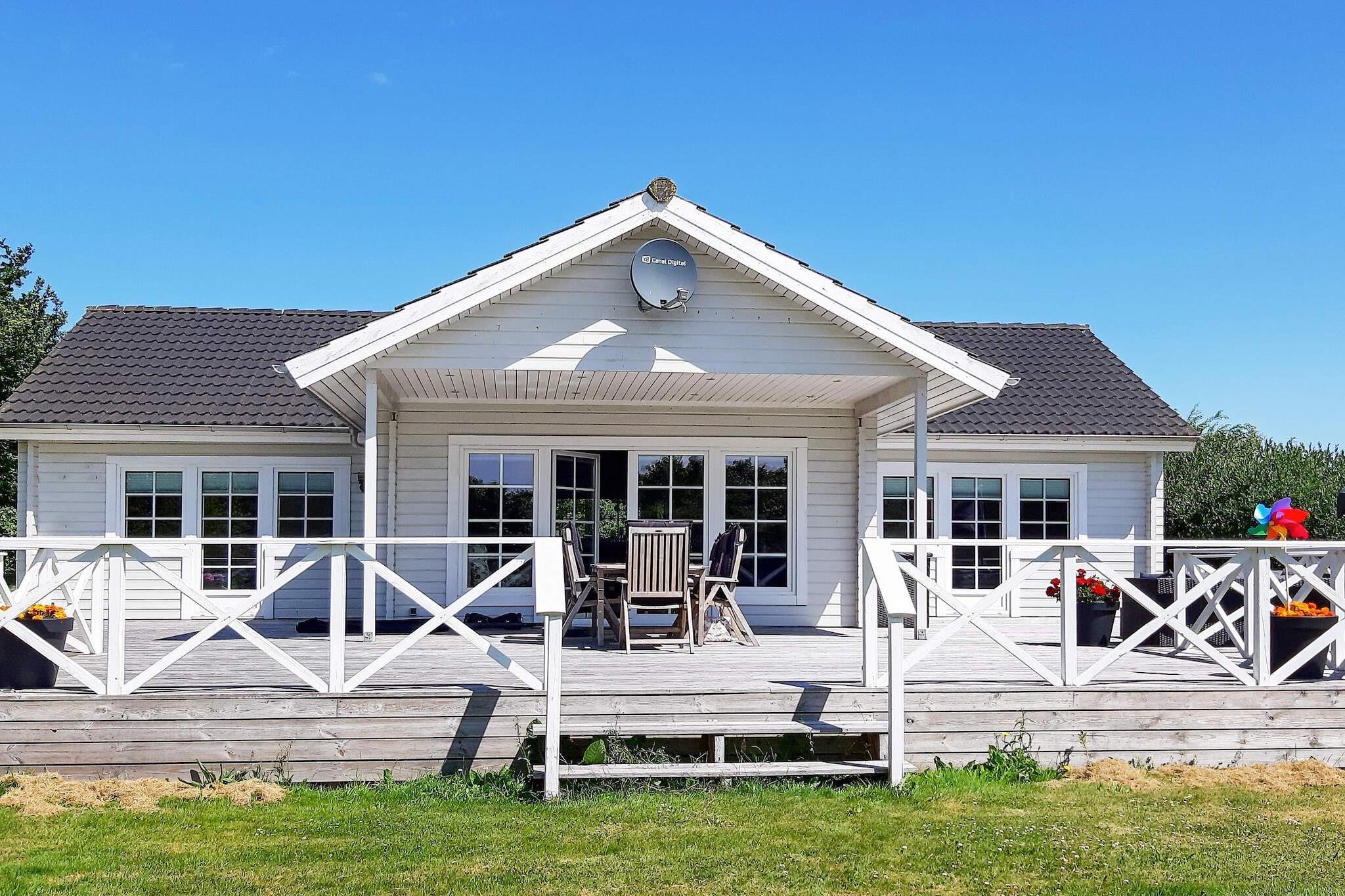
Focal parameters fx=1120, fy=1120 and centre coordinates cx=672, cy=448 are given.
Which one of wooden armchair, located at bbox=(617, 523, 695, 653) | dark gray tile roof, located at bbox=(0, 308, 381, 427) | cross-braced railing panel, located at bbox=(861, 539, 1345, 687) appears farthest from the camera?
dark gray tile roof, located at bbox=(0, 308, 381, 427)

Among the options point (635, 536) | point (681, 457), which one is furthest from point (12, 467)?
point (635, 536)

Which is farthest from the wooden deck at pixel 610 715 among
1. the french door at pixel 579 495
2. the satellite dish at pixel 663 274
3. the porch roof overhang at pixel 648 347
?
the french door at pixel 579 495

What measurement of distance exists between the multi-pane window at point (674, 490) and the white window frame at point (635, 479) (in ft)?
0.17

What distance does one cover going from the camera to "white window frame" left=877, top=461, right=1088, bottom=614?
12602mm

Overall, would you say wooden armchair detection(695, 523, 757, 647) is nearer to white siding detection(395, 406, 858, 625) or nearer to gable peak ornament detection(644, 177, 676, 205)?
white siding detection(395, 406, 858, 625)

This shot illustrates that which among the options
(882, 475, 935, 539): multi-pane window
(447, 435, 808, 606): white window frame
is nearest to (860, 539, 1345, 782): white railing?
(447, 435, 808, 606): white window frame

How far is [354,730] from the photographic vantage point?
5.81 metres

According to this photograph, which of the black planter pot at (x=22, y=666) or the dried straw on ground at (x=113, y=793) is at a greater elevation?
the black planter pot at (x=22, y=666)

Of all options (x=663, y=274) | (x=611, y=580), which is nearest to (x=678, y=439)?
(x=611, y=580)

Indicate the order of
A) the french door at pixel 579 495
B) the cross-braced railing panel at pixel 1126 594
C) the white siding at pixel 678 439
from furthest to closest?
the french door at pixel 579 495
the white siding at pixel 678 439
the cross-braced railing panel at pixel 1126 594

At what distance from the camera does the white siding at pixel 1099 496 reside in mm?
12633

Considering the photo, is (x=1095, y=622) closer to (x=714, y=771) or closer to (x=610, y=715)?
(x=714, y=771)

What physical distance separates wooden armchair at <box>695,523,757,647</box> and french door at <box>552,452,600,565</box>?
1959 mm

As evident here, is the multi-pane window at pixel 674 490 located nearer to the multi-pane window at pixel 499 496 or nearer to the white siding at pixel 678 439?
the white siding at pixel 678 439
